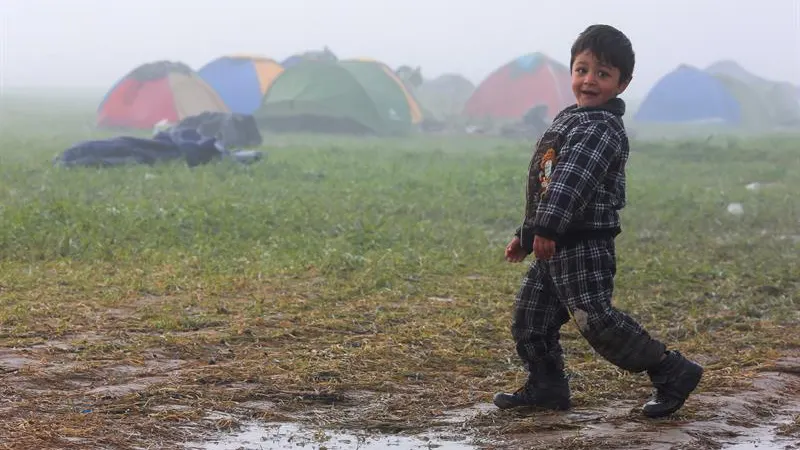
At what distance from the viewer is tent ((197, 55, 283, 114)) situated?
924 inches

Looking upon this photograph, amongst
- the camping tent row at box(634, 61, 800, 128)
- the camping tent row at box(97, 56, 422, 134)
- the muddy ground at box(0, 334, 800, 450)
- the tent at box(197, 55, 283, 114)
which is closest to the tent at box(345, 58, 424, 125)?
the camping tent row at box(97, 56, 422, 134)

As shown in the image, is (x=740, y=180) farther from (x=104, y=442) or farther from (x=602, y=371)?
(x=104, y=442)

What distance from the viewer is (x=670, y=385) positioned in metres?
4.11

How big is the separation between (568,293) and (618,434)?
51cm

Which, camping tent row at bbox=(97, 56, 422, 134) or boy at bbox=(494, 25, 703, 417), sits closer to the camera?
boy at bbox=(494, 25, 703, 417)

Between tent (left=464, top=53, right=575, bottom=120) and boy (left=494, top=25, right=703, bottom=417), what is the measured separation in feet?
66.5

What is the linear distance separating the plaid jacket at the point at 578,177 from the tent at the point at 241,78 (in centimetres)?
1935

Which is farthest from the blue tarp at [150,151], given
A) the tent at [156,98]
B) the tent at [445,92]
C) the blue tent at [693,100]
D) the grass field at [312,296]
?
the blue tent at [693,100]

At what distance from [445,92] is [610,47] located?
27.1 metres

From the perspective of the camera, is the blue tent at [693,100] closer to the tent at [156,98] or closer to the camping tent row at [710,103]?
the camping tent row at [710,103]

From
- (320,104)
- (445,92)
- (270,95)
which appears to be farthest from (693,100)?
(270,95)

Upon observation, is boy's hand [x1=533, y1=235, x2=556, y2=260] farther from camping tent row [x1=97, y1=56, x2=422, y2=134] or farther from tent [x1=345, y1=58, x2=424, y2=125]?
tent [x1=345, y1=58, x2=424, y2=125]

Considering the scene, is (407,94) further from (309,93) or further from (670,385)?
(670,385)

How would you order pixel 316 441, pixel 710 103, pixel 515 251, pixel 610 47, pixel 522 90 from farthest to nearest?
pixel 710 103
pixel 522 90
pixel 515 251
pixel 610 47
pixel 316 441
